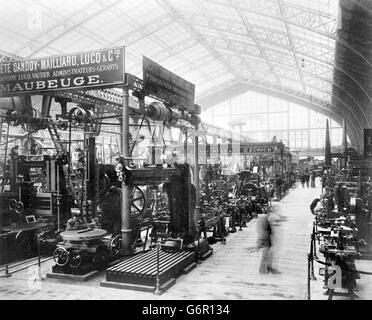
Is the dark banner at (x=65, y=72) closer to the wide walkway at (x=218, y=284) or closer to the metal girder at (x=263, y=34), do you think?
the wide walkway at (x=218, y=284)

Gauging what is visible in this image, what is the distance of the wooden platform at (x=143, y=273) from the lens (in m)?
6.23

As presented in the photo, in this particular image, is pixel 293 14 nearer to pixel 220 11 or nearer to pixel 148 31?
pixel 220 11

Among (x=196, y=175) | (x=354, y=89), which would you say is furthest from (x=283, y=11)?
(x=196, y=175)

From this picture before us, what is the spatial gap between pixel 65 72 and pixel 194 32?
22462 mm

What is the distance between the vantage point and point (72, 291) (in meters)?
6.25

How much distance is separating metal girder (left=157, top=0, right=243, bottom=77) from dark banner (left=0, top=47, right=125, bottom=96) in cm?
1730

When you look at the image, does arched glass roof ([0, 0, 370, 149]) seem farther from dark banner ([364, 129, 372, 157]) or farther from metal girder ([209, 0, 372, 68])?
dark banner ([364, 129, 372, 157])

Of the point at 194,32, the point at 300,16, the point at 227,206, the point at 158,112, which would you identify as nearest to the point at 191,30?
the point at 194,32

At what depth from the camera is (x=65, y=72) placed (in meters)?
7.59

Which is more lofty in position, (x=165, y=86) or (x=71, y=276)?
(x=165, y=86)

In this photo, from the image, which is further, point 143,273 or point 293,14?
point 293,14

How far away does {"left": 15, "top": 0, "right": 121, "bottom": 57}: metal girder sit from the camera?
20078 millimetres

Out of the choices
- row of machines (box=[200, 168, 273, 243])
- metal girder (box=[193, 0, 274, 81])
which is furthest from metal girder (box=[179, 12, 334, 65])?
row of machines (box=[200, 168, 273, 243])
